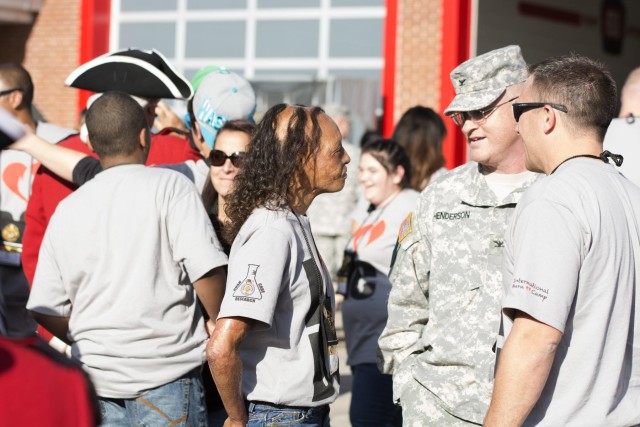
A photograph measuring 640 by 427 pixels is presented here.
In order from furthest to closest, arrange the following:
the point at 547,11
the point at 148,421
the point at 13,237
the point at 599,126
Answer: the point at 547,11 < the point at 13,237 < the point at 148,421 < the point at 599,126

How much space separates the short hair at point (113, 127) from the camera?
3.72 m

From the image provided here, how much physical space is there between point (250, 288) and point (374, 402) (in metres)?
2.14

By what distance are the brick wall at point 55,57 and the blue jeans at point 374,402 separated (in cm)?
1248

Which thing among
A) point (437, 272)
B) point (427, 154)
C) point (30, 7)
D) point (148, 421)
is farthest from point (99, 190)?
point (30, 7)

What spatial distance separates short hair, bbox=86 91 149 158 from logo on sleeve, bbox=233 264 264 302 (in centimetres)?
98

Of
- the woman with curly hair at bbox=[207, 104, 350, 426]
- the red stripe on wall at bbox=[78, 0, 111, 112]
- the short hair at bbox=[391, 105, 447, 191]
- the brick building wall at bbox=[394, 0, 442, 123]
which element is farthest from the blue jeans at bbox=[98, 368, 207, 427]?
the red stripe on wall at bbox=[78, 0, 111, 112]

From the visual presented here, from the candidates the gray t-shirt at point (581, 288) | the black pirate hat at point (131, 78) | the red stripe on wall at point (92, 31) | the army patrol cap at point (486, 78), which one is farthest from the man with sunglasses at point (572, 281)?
the red stripe on wall at point (92, 31)

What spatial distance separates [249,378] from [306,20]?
13082 millimetres

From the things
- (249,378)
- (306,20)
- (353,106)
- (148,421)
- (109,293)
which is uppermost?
(306,20)

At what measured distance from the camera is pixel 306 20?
1569cm

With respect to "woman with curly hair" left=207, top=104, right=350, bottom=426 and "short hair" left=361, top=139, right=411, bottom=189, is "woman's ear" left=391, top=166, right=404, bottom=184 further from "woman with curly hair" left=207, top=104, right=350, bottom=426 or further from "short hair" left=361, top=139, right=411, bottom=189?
"woman with curly hair" left=207, top=104, right=350, bottom=426

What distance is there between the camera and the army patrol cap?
359 centimetres

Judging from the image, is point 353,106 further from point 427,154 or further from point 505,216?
point 505,216

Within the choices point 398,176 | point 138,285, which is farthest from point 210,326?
point 398,176
